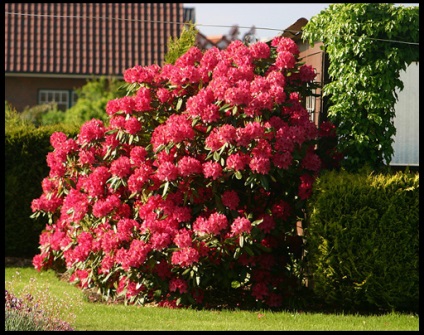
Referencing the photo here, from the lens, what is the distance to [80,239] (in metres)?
10.5

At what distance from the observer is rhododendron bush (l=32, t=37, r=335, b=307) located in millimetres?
9375

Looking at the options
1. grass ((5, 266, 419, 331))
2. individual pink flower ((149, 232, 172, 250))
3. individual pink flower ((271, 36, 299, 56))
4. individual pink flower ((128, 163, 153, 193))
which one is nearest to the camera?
grass ((5, 266, 419, 331))

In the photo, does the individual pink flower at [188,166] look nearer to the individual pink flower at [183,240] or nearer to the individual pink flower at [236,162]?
the individual pink flower at [236,162]

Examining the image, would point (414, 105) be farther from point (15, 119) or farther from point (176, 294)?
point (15, 119)

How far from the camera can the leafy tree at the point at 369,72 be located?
10008 millimetres

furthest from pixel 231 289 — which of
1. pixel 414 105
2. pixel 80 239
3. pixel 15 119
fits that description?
pixel 15 119

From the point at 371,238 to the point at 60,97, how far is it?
Result: 20039mm

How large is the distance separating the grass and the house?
18.0 m

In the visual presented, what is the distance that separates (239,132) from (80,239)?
2.69 m

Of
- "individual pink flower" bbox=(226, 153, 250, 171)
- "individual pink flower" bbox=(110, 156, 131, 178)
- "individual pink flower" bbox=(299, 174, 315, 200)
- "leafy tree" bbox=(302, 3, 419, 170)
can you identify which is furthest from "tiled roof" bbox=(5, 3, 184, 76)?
"individual pink flower" bbox=(226, 153, 250, 171)

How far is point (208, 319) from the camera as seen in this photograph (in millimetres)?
8852

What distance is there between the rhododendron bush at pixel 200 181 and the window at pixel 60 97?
17226 mm

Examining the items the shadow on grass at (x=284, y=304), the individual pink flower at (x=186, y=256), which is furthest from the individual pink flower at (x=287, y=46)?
the shadow on grass at (x=284, y=304)

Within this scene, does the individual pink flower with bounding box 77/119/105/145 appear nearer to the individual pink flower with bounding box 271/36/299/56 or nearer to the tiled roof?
the individual pink flower with bounding box 271/36/299/56
